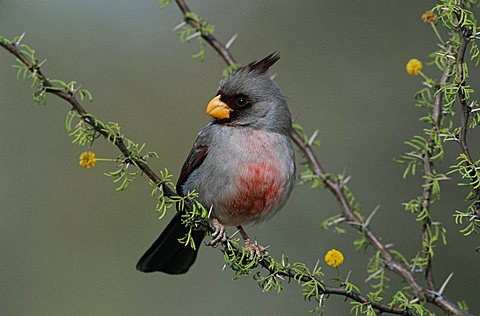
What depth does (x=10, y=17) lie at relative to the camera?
7.95 meters

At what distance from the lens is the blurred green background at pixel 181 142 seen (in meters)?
6.96

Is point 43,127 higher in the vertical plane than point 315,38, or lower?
higher

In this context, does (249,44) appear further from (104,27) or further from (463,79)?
(463,79)

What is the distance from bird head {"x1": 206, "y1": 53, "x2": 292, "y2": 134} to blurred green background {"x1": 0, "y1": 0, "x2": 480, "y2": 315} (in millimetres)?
2816

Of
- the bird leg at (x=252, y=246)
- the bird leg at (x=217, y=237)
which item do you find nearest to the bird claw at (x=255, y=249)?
the bird leg at (x=252, y=246)

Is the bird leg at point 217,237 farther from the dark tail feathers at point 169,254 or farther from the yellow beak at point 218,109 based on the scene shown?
the yellow beak at point 218,109

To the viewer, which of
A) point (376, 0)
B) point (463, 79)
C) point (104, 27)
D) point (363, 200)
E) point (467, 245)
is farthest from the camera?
point (104, 27)

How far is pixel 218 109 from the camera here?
416 cm

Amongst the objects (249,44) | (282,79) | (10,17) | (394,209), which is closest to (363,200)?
(394,209)

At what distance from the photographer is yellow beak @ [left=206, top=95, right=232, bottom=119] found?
13.6 ft

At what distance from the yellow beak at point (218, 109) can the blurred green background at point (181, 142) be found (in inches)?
114

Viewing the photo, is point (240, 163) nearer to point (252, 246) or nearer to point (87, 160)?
point (252, 246)

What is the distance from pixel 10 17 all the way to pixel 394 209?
4240 millimetres

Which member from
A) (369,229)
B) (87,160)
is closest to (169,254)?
(369,229)
